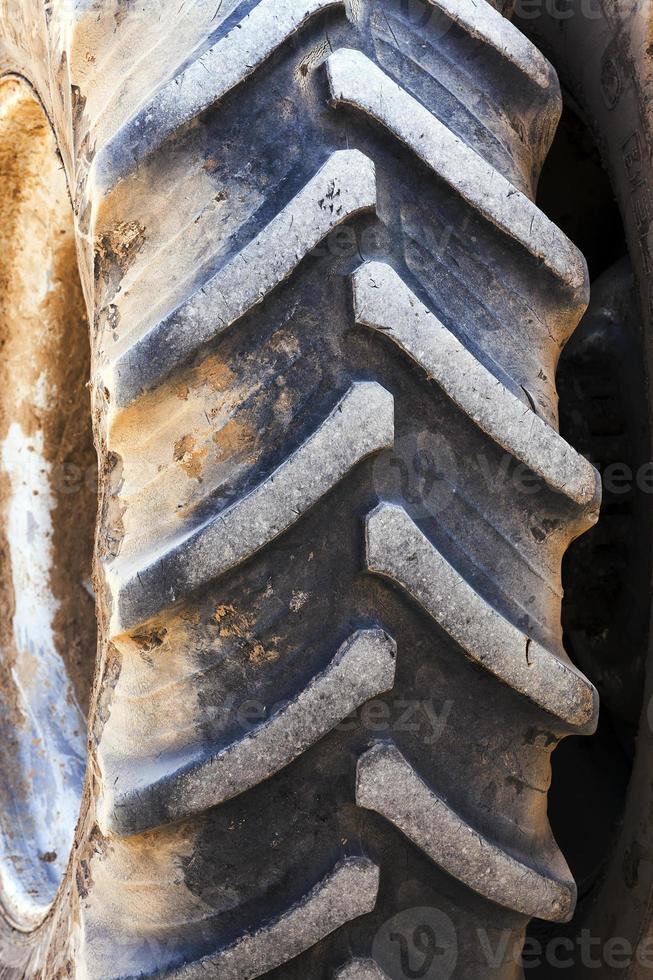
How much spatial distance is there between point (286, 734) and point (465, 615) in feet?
0.51

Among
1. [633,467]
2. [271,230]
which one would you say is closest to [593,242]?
[633,467]

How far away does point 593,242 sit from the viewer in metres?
1.18

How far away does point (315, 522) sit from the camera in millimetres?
729

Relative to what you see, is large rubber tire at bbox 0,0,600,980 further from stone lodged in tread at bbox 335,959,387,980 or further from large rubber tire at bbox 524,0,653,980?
large rubber tire at bbox 524,0,653,980

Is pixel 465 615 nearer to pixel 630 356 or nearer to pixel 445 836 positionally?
pixel 445 836

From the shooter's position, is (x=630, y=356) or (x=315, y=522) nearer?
(x=315, y=522)

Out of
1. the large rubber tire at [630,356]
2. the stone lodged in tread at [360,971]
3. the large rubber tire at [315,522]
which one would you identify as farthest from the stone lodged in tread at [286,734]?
the large rubber tire at [630,356]

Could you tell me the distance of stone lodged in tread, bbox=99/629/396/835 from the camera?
719 millimetres

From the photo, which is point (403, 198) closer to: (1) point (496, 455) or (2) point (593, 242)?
(1) point (496, 455)

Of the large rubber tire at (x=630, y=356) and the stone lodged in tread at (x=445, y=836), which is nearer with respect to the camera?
the stone lodged in tread at (x=445, y=836)

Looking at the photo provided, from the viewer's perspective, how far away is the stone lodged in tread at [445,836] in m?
0.73

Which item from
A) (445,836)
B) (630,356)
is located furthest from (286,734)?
(630,356)

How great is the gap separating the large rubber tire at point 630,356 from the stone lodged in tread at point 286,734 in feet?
1.16
